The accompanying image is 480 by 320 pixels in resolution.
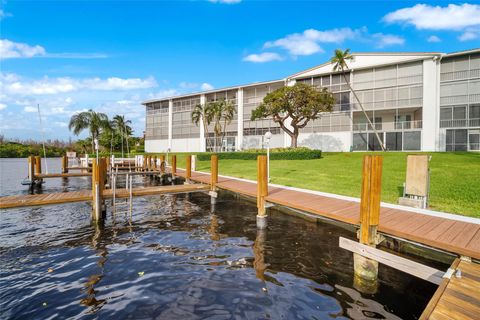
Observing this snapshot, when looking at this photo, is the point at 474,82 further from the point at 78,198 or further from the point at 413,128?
the point at 78,198

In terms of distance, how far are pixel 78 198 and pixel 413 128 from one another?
37136mm

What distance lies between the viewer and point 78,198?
1061cm

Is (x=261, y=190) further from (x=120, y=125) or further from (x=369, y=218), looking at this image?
(x=120, y=125)

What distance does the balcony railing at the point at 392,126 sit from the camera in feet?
114

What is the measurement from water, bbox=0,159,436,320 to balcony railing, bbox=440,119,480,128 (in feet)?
104

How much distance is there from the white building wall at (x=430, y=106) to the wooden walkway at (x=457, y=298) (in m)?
34.3

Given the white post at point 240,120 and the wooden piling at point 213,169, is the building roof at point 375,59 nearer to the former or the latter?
the white post at point 240,120

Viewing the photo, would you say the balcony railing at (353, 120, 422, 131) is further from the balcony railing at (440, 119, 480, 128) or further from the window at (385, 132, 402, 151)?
the balcony railing at (440, 119, 480, 128)

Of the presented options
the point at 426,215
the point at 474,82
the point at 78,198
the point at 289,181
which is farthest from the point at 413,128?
the point at 78,198

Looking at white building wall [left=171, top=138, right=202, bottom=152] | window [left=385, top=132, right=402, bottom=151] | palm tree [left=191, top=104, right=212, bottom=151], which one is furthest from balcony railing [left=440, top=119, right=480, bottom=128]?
white building wall [left=171, top=138, right=202, bottom=152]

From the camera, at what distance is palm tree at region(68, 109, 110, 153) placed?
52.0 metres

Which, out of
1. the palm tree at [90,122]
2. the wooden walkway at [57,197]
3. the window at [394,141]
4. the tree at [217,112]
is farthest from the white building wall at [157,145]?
the wooden walkway at [57,197]

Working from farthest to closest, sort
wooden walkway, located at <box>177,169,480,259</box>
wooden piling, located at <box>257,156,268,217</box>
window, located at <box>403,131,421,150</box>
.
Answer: window, located at <box>403,131,421,150</box>, wooden piling, located at <box>257,156,268,217</box>, wooden walkway, located at <box>177,169,480,259</box>

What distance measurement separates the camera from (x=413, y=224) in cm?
654
